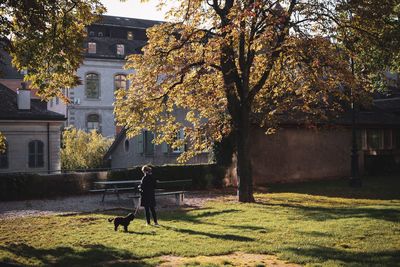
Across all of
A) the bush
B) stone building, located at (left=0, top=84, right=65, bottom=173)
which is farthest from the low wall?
stone building, located at (left=0, top=84, right=65, bottom=173)

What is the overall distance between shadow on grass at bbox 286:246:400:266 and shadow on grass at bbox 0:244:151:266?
3039 mm

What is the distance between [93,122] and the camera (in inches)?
2156

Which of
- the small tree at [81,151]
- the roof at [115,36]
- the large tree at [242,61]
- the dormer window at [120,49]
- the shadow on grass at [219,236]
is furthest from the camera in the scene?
the dormer window at [120,49]

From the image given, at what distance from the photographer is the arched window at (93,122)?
54425 millimetres

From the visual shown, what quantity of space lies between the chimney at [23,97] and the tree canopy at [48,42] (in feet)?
62.6

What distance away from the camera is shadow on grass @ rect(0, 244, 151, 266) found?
348 inches

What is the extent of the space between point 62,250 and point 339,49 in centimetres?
1349

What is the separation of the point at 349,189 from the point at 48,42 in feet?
50.0

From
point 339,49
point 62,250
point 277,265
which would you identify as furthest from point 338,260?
point 339,49

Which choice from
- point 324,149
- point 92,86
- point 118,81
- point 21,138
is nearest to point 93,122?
point 92,86

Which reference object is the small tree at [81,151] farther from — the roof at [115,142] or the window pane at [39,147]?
the window pane at [39,147]

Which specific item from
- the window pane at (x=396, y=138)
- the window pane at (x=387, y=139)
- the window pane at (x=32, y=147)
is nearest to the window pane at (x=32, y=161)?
the window pane at (x=32, y=147)

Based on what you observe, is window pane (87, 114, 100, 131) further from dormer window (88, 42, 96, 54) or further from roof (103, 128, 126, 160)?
roof (103, 128, 126, 160)

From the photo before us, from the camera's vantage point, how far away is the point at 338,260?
27.8 feet
